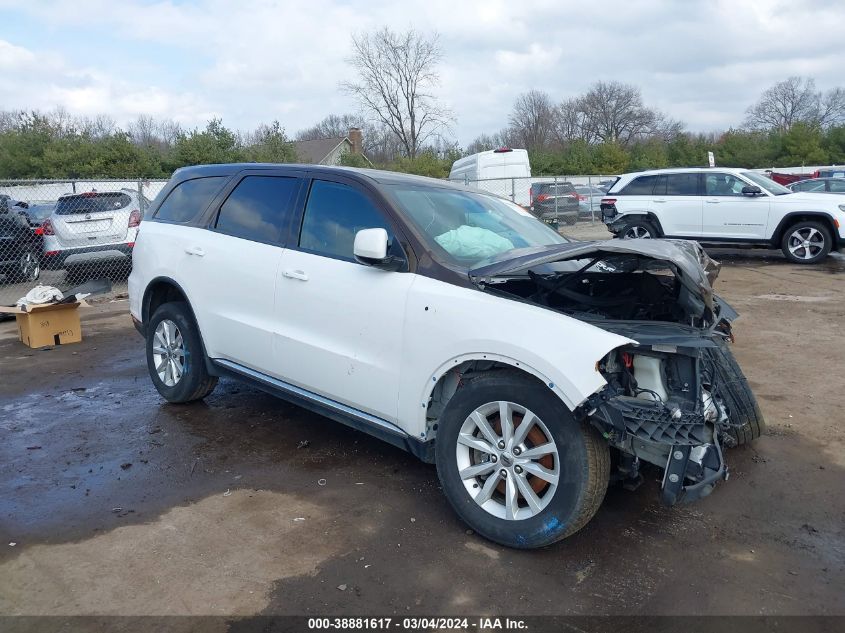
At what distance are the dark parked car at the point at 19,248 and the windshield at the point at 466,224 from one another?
406 inches

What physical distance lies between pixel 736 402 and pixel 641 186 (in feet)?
35.3

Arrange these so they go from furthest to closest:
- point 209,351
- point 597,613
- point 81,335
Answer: point 81,335 → point 209,351 → point 597,613

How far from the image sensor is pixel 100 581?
305 centimetres

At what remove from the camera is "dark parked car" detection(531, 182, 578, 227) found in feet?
68.6

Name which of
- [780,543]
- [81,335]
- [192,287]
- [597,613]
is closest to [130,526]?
[192,287]

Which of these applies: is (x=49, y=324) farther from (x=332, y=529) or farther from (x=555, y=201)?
(x=555, y=201)

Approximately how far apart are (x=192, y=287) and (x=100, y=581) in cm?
239

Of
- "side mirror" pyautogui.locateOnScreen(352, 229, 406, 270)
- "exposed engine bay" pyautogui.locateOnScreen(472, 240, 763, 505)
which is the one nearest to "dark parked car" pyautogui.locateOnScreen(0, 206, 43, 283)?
"side mirror" pyautogui.locateOnScreen(352, 229, 406, 270)

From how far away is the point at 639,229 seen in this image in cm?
1393

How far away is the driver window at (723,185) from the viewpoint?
13.0 meters

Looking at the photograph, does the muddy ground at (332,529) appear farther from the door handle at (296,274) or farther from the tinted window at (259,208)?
the tinted window at (259,208)

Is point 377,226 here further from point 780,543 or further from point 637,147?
point 637,147

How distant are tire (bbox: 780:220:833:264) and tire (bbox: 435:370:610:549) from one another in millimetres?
11522

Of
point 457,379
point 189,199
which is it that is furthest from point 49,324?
point 457,379
